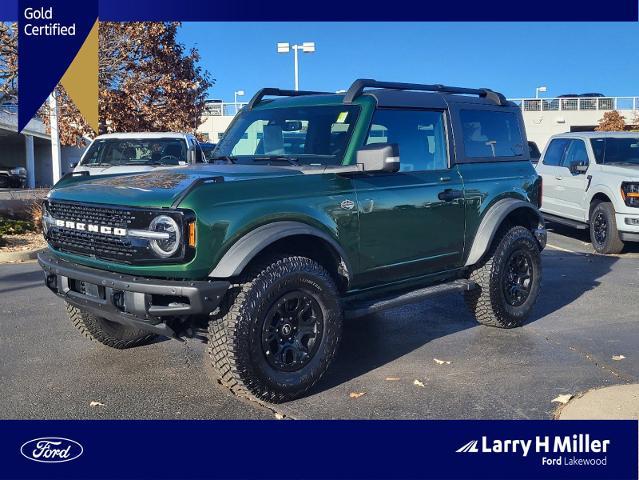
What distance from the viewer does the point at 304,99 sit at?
5281mm

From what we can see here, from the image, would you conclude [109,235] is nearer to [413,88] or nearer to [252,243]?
[252,243]

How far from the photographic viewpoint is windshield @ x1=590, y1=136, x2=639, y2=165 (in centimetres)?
1050

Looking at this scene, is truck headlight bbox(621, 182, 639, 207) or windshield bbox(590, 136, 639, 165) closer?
truck headlight bbox(621, 182, 639, 207)

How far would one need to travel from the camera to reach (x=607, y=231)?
1001 centimetres

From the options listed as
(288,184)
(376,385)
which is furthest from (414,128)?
(376,385)

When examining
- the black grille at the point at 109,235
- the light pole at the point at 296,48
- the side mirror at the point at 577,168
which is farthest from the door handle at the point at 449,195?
the light pole at the point at 296,48

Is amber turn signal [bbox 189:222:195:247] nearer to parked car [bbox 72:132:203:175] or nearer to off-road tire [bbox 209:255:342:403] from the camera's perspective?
off-road tire [bbox 209:255:342:403]

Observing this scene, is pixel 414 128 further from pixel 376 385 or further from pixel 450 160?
pixel 376 385

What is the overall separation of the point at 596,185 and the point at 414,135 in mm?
6128

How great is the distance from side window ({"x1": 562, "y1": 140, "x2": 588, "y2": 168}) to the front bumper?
855 centimetres

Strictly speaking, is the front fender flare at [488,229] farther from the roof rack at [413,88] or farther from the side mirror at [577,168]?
the side mirror at [577,168]

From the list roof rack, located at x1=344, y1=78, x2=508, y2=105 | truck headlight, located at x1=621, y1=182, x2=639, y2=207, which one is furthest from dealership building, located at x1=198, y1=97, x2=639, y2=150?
roof rack, located at x1=344, y1=78, x2=508, y2=105

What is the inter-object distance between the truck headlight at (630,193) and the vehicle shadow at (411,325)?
155 centimetres

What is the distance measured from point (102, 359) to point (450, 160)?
10.5 ft
